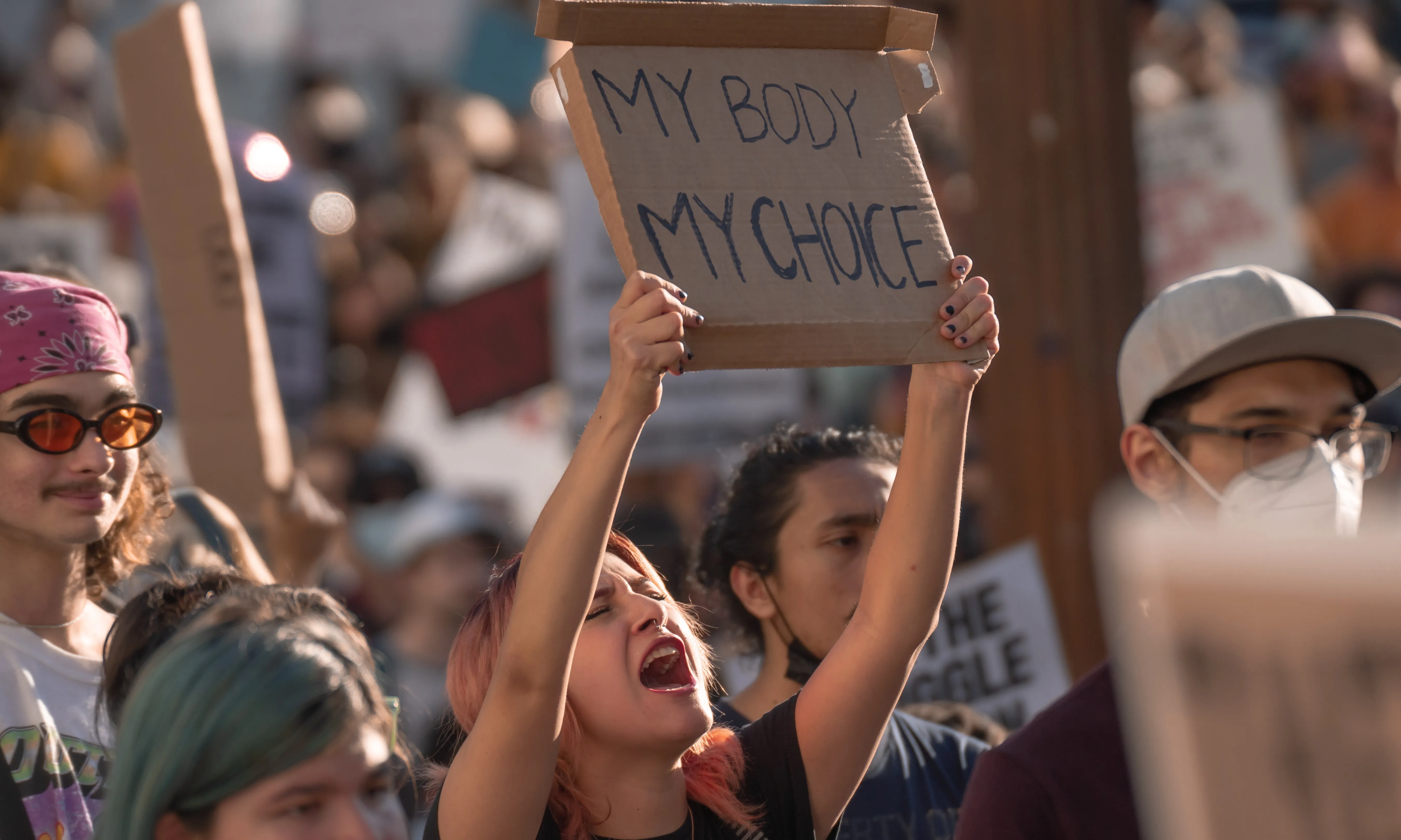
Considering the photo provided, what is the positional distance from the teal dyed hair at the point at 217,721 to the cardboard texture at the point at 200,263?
1.83m

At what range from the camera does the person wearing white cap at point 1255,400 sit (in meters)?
2.46

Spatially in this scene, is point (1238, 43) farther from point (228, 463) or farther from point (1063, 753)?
point (1063, 753)

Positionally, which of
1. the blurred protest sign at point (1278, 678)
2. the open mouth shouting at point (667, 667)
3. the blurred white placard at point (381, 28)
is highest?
the blurred white placard at point (381, 28)

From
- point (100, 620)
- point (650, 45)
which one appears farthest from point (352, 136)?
point (650, 45)

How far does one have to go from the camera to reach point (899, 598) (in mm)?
2252

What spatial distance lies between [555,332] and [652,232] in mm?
4211

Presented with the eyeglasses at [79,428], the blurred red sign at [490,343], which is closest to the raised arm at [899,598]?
the eyeglasses at [79,428]

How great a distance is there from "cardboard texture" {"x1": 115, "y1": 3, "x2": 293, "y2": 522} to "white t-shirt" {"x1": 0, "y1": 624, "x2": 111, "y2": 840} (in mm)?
972

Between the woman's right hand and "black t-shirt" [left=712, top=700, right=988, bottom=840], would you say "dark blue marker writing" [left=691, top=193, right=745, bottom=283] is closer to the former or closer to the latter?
the woman's right hand

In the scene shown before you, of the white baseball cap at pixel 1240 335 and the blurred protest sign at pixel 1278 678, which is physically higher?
the white baseball cap at pixel 1240 335

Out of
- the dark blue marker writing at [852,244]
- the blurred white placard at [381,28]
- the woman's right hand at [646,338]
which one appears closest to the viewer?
the woman's right hand at [646,338]

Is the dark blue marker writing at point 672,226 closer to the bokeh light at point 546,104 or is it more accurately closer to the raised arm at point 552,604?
the raised arm at point 552,604

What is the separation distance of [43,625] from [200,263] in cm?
117

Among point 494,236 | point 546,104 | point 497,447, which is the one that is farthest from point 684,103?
point 546,104
